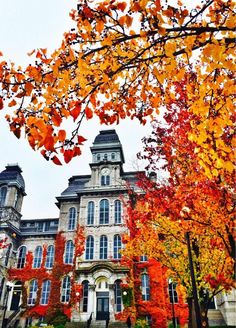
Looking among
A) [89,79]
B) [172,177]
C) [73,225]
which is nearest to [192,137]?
[89,79]

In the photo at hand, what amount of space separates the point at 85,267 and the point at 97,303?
132 inches

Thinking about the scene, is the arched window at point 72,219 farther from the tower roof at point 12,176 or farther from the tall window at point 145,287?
the tall window at point 145,287

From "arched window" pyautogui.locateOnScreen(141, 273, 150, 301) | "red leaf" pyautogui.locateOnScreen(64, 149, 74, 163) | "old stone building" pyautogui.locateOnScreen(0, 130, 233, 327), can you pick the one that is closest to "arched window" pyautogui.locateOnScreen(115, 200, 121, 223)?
"old stone building" pyautogui.locateOnScreen(0, 130, 233, 327)

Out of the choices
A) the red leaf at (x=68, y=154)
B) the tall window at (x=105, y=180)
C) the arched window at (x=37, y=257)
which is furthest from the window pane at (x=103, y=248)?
the red leaf at (x=68, y=154)

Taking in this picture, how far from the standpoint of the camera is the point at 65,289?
2739cm

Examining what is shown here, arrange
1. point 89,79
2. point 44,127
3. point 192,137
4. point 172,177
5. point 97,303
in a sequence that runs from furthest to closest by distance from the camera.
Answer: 1. point 97,303
2. point 172,177
3. point 192,137
4. point 89,79
5. point 44,127

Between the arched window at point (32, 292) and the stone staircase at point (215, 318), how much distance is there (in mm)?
17449

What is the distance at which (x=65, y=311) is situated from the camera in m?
25.3

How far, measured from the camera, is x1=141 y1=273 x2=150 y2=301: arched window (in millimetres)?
24938

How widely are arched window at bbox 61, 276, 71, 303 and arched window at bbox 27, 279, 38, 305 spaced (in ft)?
12.3

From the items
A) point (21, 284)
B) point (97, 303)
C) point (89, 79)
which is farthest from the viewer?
point (21, 284)

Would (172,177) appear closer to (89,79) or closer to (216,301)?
(89,79)

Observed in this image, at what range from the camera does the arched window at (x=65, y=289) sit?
26.8m

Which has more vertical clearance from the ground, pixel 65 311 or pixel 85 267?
pixel 85 267
